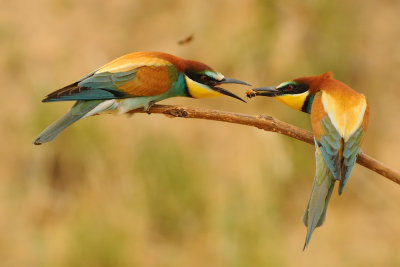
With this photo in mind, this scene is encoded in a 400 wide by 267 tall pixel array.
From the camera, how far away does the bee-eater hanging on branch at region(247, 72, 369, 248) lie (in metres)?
1.63

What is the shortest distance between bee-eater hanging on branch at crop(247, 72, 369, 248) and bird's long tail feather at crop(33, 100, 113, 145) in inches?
18.1

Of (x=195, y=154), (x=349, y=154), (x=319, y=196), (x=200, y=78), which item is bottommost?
(x=195, y=154)

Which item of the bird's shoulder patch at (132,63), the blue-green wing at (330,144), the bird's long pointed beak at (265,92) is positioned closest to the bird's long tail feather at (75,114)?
the bird's shoulder patch at (132,63)

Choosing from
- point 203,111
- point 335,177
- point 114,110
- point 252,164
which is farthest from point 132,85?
point 252,164

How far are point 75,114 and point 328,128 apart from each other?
2.39 feet

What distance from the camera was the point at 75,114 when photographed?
1780 millimetres

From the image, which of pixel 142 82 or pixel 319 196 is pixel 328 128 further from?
pixel 142 82

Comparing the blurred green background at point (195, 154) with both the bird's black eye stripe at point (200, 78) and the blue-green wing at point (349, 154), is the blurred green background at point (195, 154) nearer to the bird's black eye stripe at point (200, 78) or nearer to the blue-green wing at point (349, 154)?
the bird's black eye stripe at point (200, 78)

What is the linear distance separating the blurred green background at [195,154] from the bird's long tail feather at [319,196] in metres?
1.63

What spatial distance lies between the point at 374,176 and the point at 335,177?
257 cm

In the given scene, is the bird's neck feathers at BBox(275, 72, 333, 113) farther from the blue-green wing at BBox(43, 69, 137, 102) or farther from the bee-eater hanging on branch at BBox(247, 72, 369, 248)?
the blue-green wing at BBox(43, 69, 137, 102)

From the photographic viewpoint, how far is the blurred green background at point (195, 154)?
346cm

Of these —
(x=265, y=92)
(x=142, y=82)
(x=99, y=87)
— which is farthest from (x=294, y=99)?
(x=99, y=87)

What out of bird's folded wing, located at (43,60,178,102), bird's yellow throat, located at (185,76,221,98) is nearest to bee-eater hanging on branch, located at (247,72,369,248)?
bird's yellow throat, located at (185,76,221,98)
